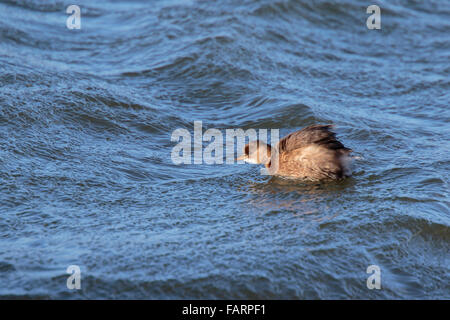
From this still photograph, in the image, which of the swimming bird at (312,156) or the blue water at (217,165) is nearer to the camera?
the blue water at (217,165)

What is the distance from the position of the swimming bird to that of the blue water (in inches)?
6.2

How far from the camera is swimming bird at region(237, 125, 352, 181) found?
19.1ft

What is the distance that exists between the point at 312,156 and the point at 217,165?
1.19 m

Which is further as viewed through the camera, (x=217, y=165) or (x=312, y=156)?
(x=217, y=165)

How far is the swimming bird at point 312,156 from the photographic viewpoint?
5812 millimetres

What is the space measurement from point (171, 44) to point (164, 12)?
1.81 meters

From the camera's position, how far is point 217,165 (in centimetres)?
661

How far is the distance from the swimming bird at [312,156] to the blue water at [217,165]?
0.16m

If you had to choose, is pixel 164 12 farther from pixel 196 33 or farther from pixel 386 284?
pixel 386 284

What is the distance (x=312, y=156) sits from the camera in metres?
5.88

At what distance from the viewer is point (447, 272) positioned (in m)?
4.47

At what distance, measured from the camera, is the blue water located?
437 cm

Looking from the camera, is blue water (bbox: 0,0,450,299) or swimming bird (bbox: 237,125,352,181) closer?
blue water (bbox: 0,0,450,299)

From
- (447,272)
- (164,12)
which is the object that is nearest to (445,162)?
(447,272)
